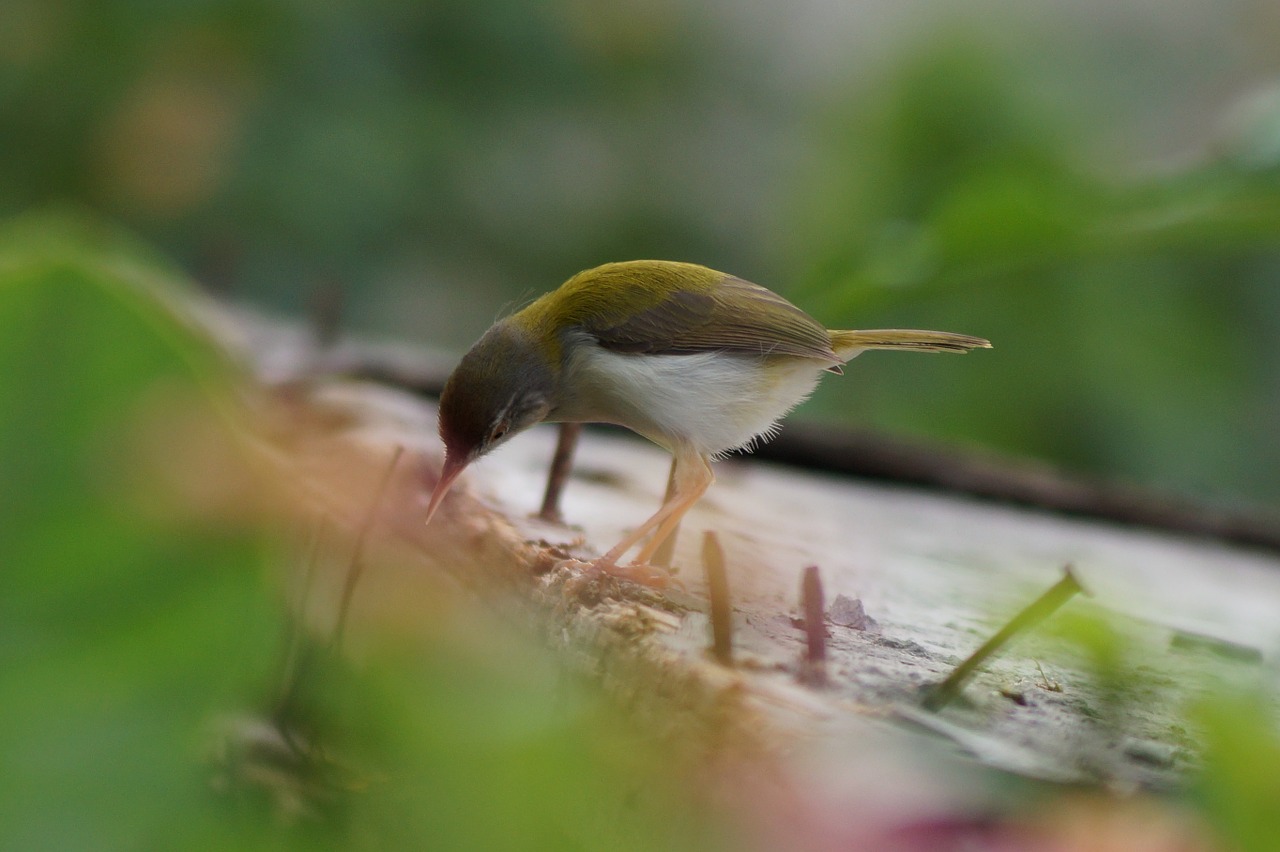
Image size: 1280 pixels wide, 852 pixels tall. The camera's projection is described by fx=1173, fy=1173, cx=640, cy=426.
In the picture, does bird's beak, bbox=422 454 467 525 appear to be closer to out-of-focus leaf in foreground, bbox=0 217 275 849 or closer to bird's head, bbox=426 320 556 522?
bird's head, bbox=426 320 556 522

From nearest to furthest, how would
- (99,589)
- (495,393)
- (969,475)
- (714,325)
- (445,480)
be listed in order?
(99,589) → (445,480) → (495,393) → (714,325) → (969,475)

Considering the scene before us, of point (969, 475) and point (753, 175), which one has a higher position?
point (753, 175)

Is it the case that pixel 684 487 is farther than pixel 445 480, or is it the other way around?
pixel 684 487

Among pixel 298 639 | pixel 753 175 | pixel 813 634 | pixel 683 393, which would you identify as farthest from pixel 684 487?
pixel 753 175

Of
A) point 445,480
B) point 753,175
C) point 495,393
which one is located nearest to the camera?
point 445,480

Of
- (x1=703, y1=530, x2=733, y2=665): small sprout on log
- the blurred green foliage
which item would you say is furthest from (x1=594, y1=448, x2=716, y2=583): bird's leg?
the blurred green foliage

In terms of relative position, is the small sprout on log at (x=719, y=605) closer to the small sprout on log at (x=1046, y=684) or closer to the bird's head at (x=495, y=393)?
the small sprout on log at (x=1046, y=684)

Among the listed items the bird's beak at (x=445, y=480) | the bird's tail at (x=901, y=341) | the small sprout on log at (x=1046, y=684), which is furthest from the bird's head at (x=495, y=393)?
the small sprout on log at (x=1046, y=684)

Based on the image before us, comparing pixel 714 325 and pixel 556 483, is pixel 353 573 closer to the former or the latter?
pixel 556 483
